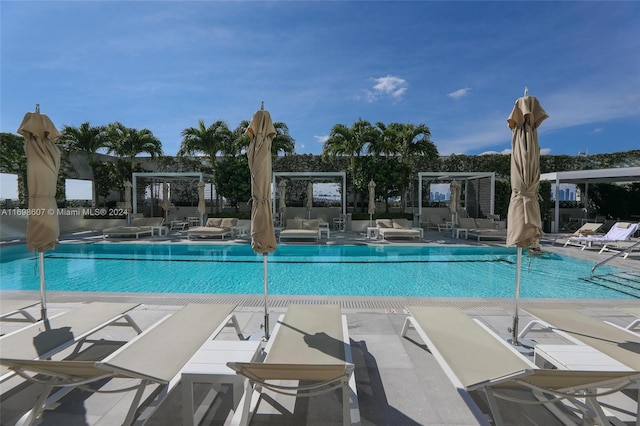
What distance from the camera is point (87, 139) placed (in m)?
17.6

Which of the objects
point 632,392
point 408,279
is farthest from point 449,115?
point 632,392

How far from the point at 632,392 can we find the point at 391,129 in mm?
→ 16009

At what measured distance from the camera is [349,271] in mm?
8203

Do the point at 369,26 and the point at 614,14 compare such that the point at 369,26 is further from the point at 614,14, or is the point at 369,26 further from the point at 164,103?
the point at 164,103

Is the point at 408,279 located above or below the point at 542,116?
below

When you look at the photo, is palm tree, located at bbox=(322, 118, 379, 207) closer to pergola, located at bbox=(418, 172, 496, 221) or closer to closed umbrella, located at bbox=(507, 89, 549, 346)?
pergola, located at bbox=(418, 172, 496, 221)

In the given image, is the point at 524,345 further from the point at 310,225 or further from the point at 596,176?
the point at 596,176

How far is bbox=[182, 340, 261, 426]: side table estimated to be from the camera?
2.17 metres

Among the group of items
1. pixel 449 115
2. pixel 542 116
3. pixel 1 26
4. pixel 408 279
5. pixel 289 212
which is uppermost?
pixel 449 115

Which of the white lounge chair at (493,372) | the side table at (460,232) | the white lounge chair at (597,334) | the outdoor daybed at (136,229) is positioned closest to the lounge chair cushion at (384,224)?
the side table at (460,232)

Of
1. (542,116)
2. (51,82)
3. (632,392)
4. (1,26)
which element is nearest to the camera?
(632,392)

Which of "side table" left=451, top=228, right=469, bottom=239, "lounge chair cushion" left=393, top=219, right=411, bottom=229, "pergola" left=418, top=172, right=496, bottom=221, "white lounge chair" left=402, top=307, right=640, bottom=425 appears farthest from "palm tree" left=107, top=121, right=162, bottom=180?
"white lounge chair" left=402, top=307, right=640, bottom=425

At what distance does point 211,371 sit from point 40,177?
331 cm

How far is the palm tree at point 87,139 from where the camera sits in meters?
17.2
